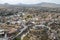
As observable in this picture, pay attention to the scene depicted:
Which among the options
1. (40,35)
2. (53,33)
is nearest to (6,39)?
(40,35)

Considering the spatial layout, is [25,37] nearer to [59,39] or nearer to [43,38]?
[43,38]

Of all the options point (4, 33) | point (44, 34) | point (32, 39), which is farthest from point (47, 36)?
point (4, 33)

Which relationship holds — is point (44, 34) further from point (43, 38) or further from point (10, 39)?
point (10, 39)

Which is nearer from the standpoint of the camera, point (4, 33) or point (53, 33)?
point (53, 33)

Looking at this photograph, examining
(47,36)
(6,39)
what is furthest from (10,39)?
(47,36)

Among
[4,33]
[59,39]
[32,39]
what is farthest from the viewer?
[4,33]

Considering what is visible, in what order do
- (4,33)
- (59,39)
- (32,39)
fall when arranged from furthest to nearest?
(4,33), (59,39), (32,39)

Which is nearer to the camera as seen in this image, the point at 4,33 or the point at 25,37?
the point at 25,37
